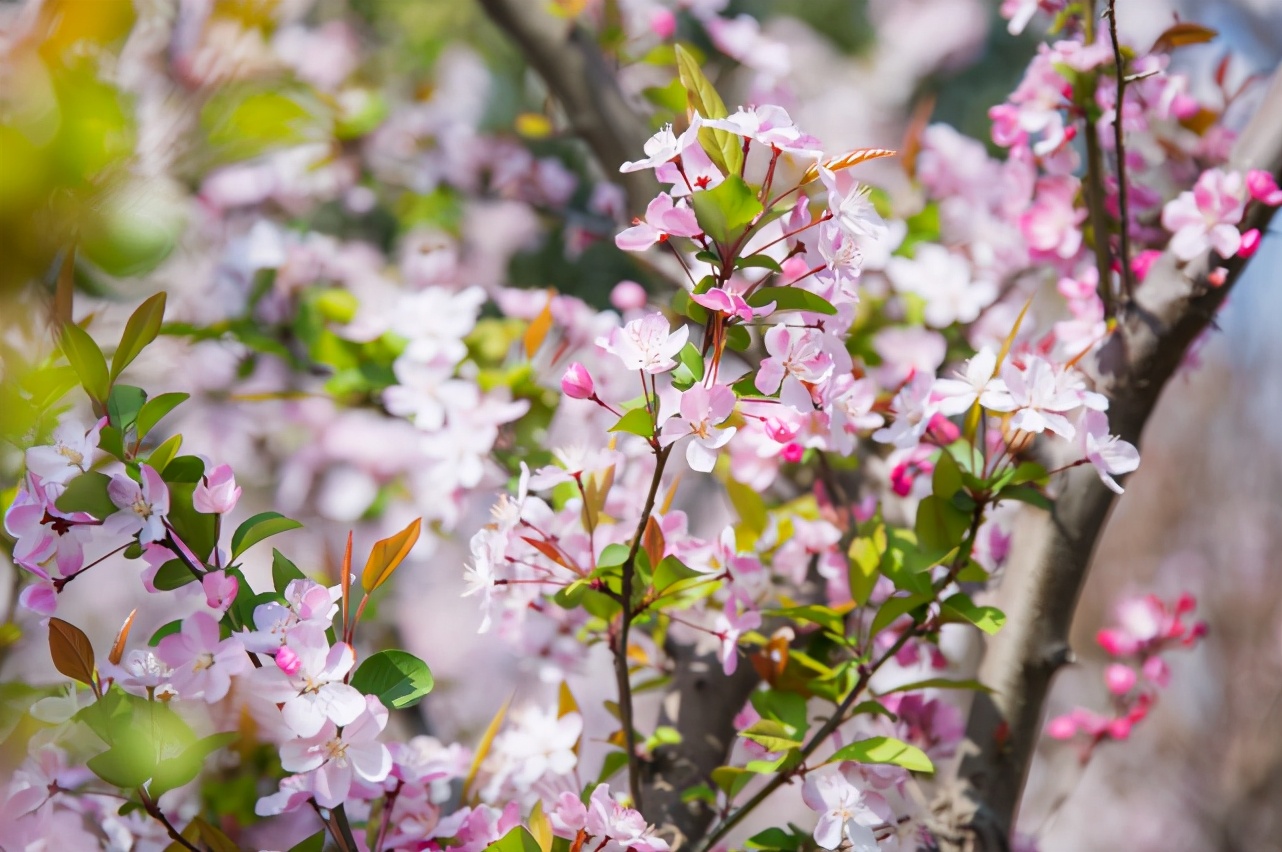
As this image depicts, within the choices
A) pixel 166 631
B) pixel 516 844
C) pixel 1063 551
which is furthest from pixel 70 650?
pixel 1063 551

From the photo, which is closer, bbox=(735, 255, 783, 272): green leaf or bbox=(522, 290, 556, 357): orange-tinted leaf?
bbox=(735, 255, 783, 272): green leaf

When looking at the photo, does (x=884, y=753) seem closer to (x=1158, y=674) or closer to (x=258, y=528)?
(x=258, y=528)

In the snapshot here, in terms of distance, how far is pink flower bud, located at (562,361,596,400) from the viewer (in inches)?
20.4

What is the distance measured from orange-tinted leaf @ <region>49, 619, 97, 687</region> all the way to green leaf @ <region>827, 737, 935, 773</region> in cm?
42

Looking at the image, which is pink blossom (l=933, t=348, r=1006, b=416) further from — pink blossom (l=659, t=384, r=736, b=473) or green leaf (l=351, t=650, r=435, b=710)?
green leaf (l=351, t=650, r=435, b=710)

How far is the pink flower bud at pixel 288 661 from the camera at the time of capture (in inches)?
17.6

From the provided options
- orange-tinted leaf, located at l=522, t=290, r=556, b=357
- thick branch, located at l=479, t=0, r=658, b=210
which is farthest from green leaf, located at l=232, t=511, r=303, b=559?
thick branch, located at l=479, t=0, r=658, b=210

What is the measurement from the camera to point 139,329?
0.53m

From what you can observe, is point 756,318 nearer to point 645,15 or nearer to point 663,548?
point 663,548

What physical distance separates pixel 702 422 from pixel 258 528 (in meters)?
0.26

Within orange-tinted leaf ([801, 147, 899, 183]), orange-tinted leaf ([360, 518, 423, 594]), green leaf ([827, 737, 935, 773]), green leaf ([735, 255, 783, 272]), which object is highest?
orange-tinted leaf ([801, 147, 899, 183])

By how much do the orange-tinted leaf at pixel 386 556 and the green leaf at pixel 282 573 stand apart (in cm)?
4

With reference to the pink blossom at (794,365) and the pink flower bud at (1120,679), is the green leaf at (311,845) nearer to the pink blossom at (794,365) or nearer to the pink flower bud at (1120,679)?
the pink blossom at (794,365)

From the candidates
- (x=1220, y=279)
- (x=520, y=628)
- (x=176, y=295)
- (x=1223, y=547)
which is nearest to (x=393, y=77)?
(x=176, y=295)
